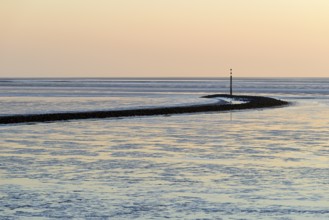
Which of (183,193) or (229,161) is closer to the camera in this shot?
(183,193)

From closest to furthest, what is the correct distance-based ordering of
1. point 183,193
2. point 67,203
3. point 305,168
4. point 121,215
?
point 121,215 < point 67,203 < point 183,193 < point 305,168

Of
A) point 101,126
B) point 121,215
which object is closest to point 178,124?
point 101,126

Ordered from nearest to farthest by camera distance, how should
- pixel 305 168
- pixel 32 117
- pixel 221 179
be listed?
1. pixel 221 179
2. pixel 305 168
3. pixel 32 117

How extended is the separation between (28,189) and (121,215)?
323 cm

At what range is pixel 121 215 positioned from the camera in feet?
41.9

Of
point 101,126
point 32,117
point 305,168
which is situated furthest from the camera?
point 32,117

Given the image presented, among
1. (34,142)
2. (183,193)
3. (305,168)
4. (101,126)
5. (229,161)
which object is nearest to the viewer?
(183,193)

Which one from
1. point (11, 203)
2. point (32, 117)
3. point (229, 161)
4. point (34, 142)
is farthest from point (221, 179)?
point (32, 117)

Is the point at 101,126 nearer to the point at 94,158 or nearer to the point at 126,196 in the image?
the point at 94,158

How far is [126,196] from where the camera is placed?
574 inches

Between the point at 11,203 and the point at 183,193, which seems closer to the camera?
the point at 11,203

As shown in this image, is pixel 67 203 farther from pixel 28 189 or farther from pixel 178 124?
pixel 178 124

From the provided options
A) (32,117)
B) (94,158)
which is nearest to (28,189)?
(94,158)

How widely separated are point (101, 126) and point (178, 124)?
11.6ft
